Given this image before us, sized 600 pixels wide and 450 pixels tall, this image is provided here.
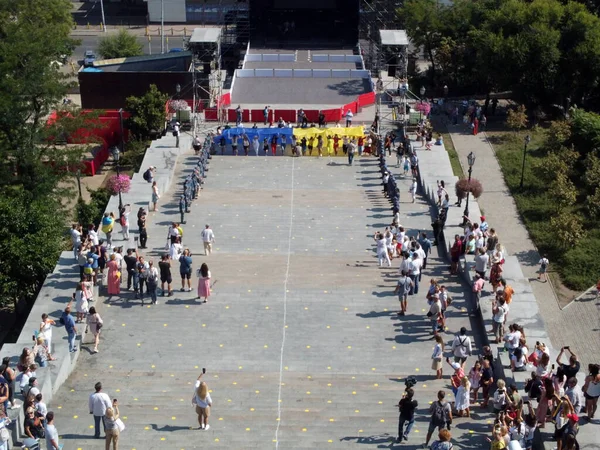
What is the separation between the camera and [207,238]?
34.1 m

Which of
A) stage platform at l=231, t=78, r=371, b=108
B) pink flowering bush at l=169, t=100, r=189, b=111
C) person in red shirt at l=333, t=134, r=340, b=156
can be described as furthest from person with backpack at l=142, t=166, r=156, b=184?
stage platform at l=231, t=78, r=371, b=108

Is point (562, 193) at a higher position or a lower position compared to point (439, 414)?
lower

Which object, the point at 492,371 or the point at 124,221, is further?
the point at 124,221

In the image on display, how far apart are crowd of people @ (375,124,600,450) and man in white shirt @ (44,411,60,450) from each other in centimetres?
769

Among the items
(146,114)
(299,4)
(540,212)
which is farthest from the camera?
(299,4)

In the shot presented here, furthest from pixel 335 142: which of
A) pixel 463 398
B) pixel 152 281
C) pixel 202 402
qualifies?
pixel 202 402

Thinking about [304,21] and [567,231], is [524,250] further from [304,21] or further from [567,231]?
[304,21]

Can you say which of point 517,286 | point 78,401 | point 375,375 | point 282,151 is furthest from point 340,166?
point 78,401

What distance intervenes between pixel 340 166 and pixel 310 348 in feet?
57.4

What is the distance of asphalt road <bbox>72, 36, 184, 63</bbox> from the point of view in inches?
3163

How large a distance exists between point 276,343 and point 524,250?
52.0 feet

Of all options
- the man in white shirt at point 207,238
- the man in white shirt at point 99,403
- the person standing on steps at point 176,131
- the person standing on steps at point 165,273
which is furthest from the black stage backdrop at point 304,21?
the man in white shirt at point 99,403

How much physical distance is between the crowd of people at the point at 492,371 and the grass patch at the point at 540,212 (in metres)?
6.94

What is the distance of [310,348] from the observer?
28.6 metres
